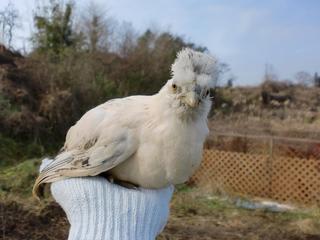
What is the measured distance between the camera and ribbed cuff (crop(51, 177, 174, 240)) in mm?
2338

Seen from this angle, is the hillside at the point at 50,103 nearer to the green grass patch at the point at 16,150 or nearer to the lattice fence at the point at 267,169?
the green grass patch at the point at 16,150

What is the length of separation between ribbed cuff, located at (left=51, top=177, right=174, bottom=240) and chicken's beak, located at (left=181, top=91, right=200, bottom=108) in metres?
0.54

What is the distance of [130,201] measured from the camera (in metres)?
2.40

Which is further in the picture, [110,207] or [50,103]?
[50,103]

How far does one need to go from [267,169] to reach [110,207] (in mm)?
8334

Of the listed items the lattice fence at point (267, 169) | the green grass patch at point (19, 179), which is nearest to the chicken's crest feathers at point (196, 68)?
the green grass patch at point (19, 179)

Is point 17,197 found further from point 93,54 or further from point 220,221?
point 93,54

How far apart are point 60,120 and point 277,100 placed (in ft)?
46.5

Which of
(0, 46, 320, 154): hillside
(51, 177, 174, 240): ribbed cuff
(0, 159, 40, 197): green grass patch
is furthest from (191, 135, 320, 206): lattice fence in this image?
(51, 177, 174, 240): ribbed cuff

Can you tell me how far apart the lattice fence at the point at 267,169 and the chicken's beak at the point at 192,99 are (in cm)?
812

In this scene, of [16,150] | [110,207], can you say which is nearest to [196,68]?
[110,207]

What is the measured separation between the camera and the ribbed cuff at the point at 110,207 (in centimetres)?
234

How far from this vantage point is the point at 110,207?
2391 millimetres

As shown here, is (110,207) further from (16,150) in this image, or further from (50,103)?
(50,103)
